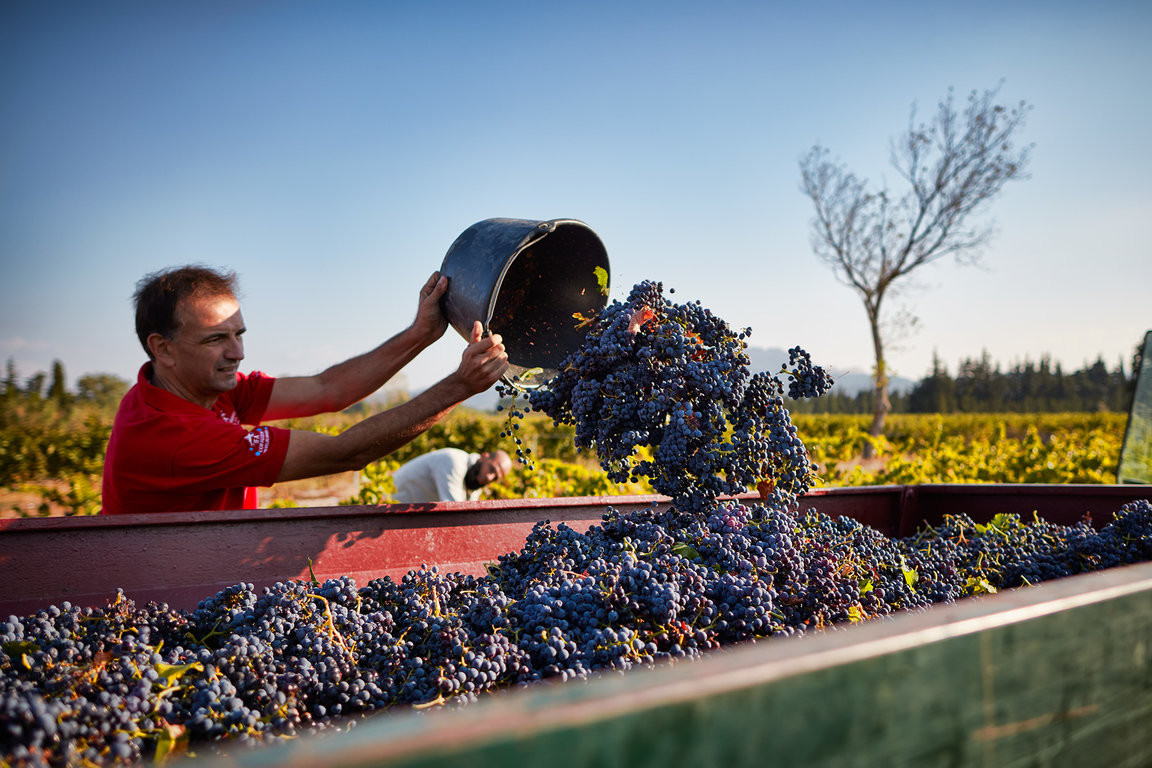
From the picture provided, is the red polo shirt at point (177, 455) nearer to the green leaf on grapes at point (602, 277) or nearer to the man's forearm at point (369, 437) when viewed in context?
the man's forearm at point (369, 437)

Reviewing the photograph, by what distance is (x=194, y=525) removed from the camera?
1.88 meters

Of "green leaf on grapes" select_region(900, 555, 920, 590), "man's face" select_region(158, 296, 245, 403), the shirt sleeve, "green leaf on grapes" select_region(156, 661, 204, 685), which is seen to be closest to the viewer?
"green leaf on grapes" select_region(156, 661, 204, 685)

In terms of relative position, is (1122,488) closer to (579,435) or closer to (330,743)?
(579,435)

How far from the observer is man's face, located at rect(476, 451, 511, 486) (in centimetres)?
502

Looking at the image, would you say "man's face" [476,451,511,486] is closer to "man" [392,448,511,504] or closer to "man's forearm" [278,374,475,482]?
"man" [392,448,511,504]

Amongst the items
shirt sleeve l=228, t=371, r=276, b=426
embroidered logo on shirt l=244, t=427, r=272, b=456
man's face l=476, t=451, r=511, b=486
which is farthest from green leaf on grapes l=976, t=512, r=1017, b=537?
man's face l=476, t=451, r=511, b=486

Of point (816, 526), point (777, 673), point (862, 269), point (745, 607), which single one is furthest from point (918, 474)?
point (862, 269)

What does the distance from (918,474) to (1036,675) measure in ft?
18.3

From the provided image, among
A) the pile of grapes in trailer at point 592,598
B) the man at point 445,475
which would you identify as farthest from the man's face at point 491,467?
the pile of grapes in trailer at point 592,598

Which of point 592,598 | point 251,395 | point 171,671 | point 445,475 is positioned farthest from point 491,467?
point 171,671

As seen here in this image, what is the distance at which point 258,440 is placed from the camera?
2283 mm

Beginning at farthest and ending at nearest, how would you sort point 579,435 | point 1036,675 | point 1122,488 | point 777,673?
point 1122,488 → point 579,435 → point 1036,675 → point 777,673

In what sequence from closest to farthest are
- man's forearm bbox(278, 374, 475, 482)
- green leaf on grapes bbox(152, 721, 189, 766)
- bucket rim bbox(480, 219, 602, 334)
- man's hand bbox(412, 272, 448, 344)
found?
green leaf on grapes bbox(152, 721, 189, 766)
bucket rim bbox(480, 219, 602, 334)
man's forearm bbox(278, 374, 475, 482)
man's hand bbox(412, 272, 448, 344)

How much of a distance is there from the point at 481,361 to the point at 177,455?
1.04 metres
